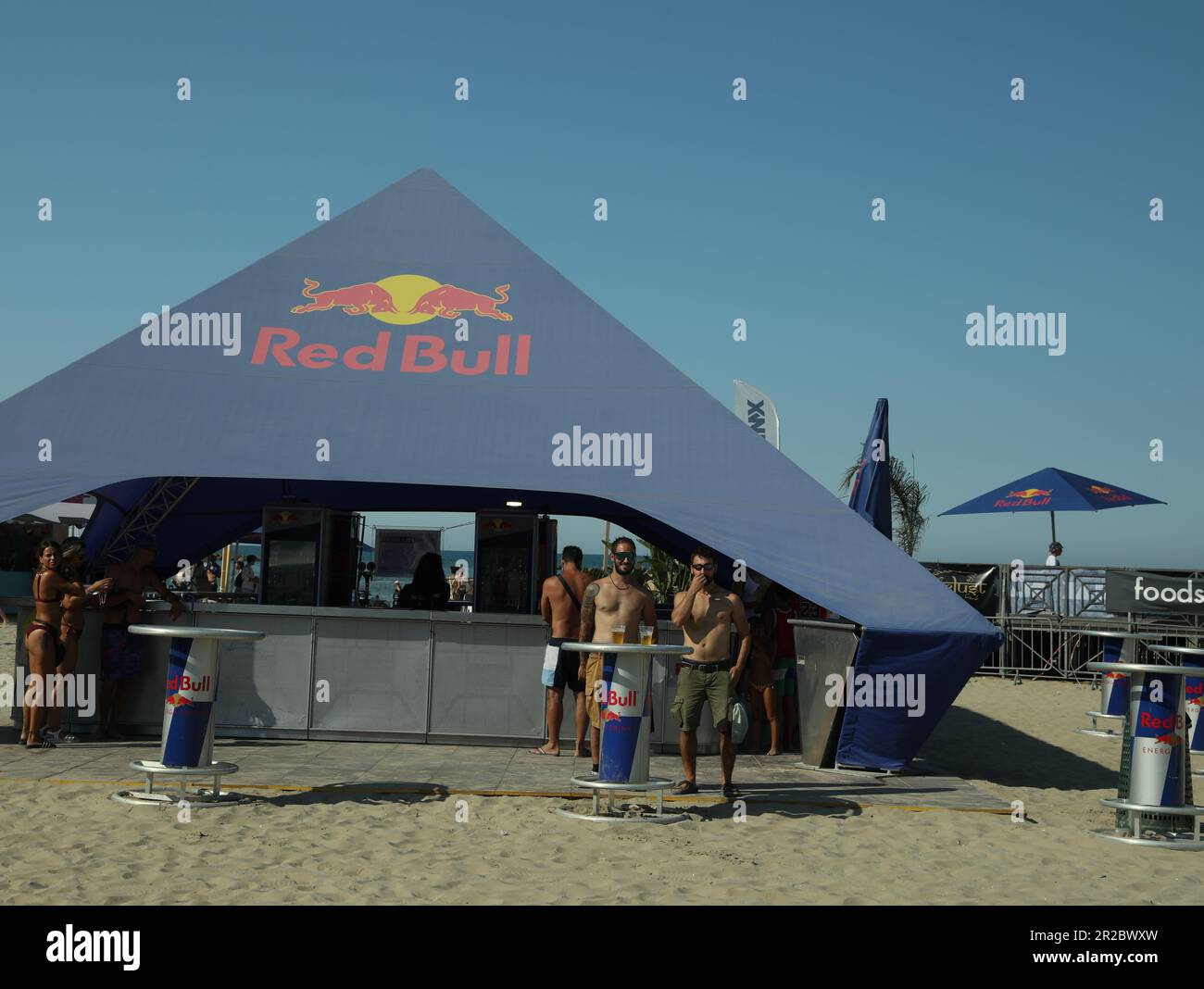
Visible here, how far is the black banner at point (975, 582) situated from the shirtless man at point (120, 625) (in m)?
16.5

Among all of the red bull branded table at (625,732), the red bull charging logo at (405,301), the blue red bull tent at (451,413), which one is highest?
the red bull charging logo at (405,301)

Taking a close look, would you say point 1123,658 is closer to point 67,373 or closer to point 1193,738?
point 1193,738

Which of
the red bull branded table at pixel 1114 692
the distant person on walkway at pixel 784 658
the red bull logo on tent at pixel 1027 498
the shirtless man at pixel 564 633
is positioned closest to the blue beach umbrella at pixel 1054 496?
the red bull logo on tent at pixel 1027 498

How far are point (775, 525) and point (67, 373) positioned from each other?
22.7ft

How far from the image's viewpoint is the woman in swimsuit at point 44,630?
33.6 feet

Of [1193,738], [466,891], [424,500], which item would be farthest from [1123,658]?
[466,891]

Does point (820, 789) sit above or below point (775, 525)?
below

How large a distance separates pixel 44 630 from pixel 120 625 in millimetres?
692

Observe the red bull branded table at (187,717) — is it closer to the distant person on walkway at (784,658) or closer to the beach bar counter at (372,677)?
the beach bar counter at (372,677)

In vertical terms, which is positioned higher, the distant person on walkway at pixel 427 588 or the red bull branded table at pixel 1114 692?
the distant person on walkway at pixel 427 588

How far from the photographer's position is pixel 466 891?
251 inches

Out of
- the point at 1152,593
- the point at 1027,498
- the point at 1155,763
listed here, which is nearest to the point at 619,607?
the point at 1155,763

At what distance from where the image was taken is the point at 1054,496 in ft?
74.8

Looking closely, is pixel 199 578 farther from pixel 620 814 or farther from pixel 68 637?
pixel 620 814
